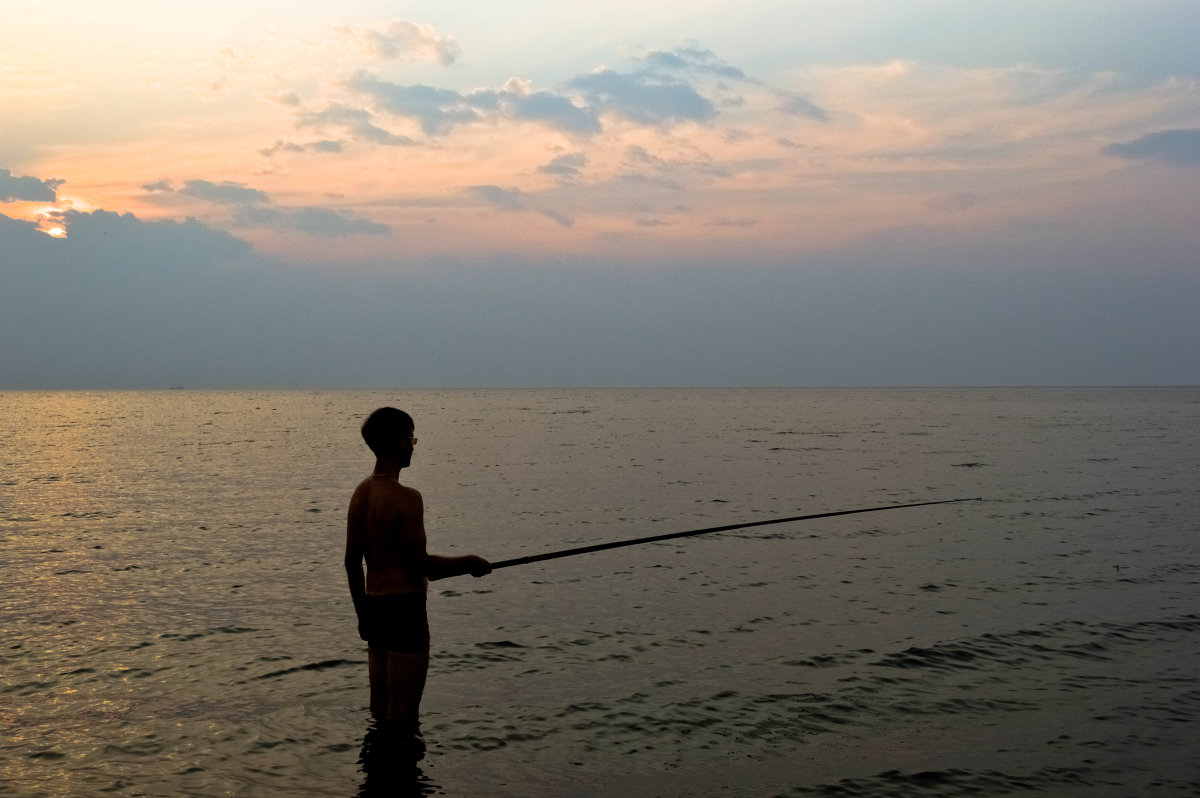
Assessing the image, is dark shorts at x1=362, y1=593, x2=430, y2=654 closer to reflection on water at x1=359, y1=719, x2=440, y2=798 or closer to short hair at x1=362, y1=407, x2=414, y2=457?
reflection on water at x1=359, y1=719, x2=440, y2=798

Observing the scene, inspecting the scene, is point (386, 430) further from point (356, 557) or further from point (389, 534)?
point (356, 557)

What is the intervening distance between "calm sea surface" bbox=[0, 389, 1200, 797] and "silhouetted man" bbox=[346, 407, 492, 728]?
0.95 metres

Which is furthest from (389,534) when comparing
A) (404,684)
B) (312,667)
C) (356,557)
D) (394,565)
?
(312,667)

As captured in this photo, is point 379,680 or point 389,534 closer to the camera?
point 389,534

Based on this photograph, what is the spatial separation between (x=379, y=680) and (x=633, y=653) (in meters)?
4.57

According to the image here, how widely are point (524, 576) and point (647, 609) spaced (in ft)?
10.8

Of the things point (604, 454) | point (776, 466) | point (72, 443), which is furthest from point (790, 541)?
point (72, 443)

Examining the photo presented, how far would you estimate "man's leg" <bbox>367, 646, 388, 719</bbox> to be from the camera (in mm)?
7312

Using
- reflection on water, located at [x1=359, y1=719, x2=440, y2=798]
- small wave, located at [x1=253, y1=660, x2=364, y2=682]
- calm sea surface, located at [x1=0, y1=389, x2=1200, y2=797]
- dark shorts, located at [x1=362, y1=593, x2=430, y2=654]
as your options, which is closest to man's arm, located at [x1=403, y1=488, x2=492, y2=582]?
dark shorts, located at [x1=362, y1=593, x2=430, y2=654]

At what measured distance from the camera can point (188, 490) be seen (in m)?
30.9

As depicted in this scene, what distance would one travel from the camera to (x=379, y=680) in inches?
293

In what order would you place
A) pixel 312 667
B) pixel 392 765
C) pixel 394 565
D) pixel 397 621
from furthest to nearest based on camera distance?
pixel 312 667
pixel 392 765
pixel 397 621
pixel 394 565

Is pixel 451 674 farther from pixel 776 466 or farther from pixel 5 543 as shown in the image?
pixel 776 466

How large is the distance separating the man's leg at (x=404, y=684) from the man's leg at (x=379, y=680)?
13 cm
